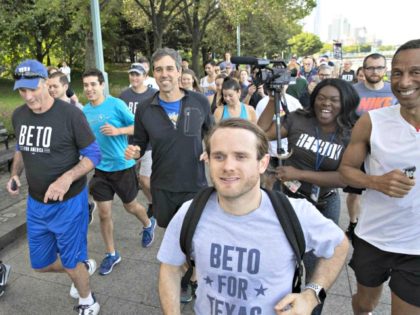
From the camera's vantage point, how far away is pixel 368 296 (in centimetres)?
244

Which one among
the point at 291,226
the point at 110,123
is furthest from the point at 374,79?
the point at 291,226

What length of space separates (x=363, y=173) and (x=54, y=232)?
92.3 inches

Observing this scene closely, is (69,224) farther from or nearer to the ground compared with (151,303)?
farther from the ground

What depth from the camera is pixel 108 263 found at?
382 cm

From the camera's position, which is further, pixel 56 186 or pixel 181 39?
pixel 181 39

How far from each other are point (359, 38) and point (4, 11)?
19220 centimetres

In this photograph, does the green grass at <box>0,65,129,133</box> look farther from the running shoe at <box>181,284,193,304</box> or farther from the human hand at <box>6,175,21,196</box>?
the running shoe at <box>181,284,193,304</box>

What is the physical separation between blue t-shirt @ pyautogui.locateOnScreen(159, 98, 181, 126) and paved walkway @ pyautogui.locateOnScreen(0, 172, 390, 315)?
165cm

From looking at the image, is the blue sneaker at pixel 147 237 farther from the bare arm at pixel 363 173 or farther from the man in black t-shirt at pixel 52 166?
the bare arm at pixel 363 173

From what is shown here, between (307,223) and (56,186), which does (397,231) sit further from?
(56,186)

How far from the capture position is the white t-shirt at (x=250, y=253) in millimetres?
1579

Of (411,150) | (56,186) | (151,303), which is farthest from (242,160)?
(151,303)

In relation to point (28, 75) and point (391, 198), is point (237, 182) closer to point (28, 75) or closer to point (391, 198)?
point (391, 198)

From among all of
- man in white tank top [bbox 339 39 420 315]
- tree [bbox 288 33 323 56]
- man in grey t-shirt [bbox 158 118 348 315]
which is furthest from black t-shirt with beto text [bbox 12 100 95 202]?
tree [bbox 288 33 323 56]
